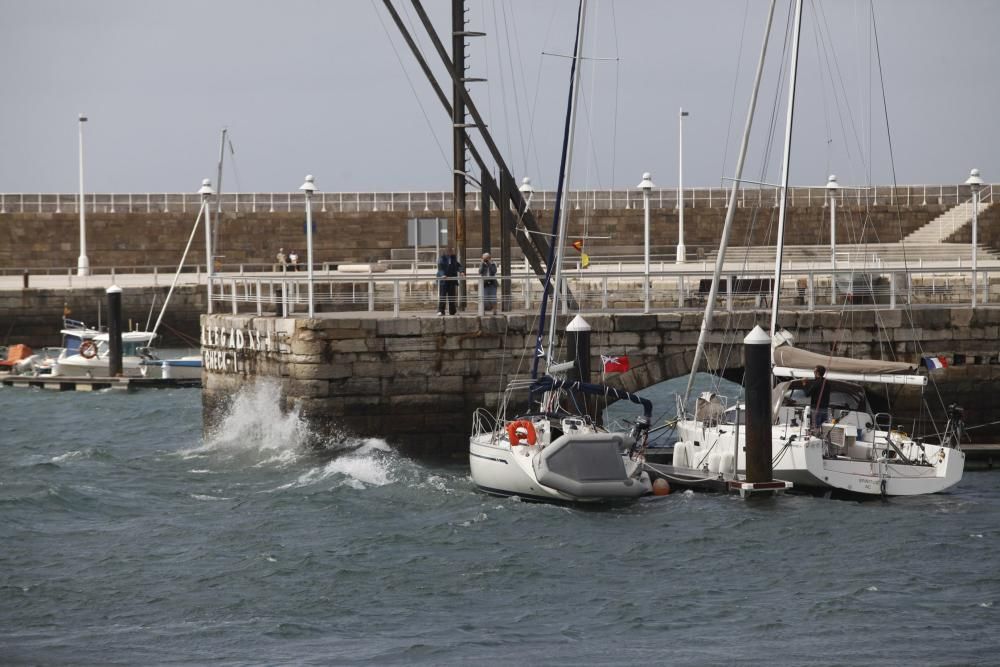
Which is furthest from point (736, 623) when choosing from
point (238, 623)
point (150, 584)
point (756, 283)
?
point (756, 283)

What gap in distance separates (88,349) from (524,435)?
72.1 feet

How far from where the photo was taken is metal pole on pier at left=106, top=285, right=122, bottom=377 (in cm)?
3828

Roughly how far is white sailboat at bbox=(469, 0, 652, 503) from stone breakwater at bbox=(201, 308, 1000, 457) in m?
1.14

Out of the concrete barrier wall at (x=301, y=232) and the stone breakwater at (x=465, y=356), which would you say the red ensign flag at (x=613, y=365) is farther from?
the concrete barrier wall at (x=301, y=232)

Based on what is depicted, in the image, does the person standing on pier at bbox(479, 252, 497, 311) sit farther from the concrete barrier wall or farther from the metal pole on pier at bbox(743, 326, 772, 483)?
the concrete barrier wall

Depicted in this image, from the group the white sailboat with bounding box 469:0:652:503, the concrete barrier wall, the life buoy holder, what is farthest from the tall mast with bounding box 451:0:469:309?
the concrete barrier wall

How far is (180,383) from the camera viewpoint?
39094mm

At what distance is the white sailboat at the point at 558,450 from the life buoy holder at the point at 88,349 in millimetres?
19372

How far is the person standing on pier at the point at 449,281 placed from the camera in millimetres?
25438

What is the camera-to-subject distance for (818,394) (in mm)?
22688

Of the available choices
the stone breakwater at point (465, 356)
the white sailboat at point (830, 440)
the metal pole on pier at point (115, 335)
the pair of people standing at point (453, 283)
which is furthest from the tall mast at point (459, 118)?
the metal pole on pier at point (115, 335)

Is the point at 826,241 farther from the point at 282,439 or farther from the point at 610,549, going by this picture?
the point at 610,549

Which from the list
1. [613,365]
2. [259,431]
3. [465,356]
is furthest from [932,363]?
[259,431]

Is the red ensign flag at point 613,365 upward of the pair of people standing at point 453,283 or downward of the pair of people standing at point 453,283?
downward
